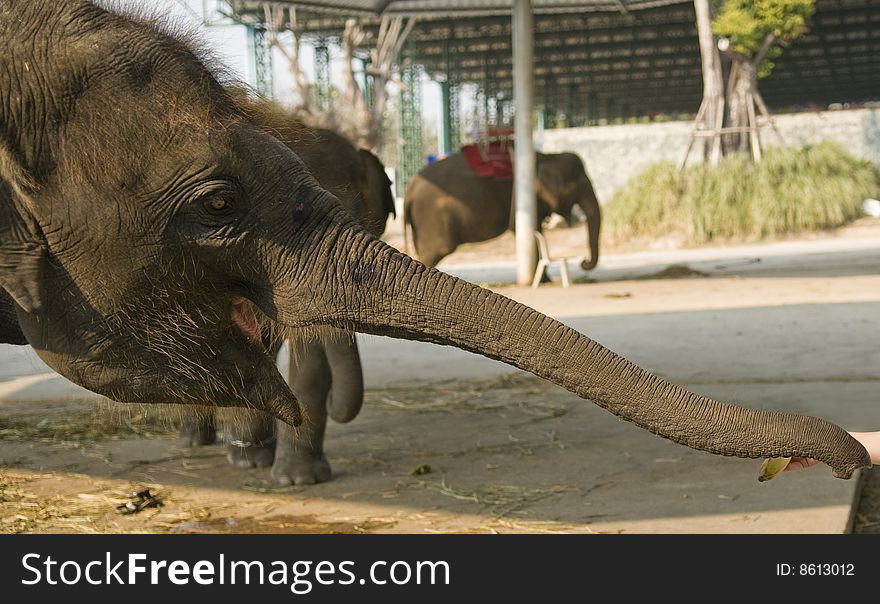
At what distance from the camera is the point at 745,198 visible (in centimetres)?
2006

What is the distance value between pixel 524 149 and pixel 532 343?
11.5 metres

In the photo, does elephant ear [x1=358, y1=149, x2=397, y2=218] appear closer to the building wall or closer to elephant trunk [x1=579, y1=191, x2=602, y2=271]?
elephant trunk [x1=579, y1=191, x2=602, y2=271]

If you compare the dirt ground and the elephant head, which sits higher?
the elephant head

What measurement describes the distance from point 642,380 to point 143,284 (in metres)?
1.05

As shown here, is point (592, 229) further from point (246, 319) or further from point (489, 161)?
point (246, 319)

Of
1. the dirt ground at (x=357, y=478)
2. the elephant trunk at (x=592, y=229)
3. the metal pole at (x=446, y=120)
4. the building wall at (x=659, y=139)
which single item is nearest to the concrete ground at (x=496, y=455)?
the dirt ground at (x=357, y=478)

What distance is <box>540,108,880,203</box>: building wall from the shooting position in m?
24.1

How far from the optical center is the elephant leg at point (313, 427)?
457 cm

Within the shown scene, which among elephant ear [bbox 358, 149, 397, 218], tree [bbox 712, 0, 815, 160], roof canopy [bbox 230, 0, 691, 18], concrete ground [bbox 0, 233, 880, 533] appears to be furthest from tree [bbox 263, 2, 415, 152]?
elephant ear [bbox 358, 149, 397, 218]

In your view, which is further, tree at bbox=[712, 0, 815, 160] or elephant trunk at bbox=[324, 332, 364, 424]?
tree at bbox=[712, 0, 815, 160]

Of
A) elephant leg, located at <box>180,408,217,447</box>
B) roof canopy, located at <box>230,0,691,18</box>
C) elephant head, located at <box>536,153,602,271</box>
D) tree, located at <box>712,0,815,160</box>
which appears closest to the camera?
elephant leg, located at <box>180,408,217,447</box>

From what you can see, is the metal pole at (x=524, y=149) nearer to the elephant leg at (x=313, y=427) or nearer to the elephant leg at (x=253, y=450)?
the elephant leg at (x=253, y=450)

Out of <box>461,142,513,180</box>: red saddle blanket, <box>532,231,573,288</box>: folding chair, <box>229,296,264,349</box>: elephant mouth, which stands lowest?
<box>532,231,573,288</box>: folding chair

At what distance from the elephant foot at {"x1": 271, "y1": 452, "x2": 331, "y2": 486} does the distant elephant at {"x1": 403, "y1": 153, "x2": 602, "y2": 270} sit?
347 inches
